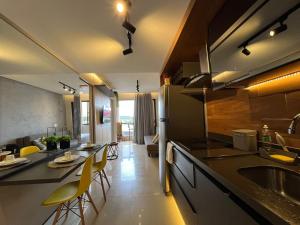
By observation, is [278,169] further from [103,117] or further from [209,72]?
[103,117]

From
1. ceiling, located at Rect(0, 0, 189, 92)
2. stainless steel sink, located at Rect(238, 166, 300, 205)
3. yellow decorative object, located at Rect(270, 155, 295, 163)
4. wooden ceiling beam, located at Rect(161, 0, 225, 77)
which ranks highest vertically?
ceiling, located at Rect(0, 0, 189, 92)

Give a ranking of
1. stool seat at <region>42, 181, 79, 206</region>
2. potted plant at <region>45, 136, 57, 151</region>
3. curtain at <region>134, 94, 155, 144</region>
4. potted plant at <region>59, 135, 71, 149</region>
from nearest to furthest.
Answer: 1. stool seat at <region>42, 181, 79, 206</region>
2. potted plant at <region>45, 136, 57, 151</region>
3. potted plant at <region>59, 135, 71, 149</region>
4. curtain at <region>134, 94, 155, 144</region>

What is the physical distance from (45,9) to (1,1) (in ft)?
0.99

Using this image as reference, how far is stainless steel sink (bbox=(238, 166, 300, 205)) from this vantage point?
96cm

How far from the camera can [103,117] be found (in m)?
5.11

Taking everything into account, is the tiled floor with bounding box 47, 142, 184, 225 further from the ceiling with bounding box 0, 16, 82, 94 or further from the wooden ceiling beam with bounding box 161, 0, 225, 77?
the wooden ceiling beam with bounding box 161, 0, 225, 77

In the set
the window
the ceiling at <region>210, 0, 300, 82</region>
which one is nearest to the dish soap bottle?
the ceiling at <region>210, 0, 300, 82</region>

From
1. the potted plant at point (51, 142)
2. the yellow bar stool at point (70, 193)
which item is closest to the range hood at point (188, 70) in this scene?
the yellow bar stool at point (70, 193)

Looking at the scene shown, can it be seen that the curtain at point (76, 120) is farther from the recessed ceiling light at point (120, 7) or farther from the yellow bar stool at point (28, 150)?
the recessed ceiling light at point (120, 7)

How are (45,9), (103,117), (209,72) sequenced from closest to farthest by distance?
(45,9) < (209,72) < (103,117)

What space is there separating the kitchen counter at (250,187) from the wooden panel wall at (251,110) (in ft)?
1.10

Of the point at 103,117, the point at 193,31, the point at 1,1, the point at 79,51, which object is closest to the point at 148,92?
the point at 103,117

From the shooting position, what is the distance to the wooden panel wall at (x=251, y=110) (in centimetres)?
117

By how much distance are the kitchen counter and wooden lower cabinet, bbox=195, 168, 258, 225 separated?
2.0 inches
